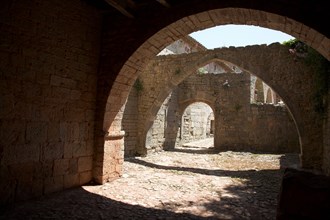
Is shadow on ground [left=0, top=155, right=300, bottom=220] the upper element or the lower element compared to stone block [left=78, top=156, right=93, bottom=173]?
lower

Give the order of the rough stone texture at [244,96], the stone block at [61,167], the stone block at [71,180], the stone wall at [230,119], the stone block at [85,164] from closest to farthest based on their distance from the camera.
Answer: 1. the stone block at [61,167]
2. the stone block at [71,180]
3. the stone block at [85,164]
4. the rough stone texture at [244,96]
5. the stone wall at [230,119]

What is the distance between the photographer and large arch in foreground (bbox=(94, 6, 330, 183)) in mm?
3643

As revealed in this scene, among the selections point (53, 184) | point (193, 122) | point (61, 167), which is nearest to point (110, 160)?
point (61, 167)

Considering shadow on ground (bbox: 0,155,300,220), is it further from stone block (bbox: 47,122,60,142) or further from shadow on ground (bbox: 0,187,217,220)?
stone block (bbox: 47,122,60,142)

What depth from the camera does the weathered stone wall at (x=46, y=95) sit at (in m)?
3.53

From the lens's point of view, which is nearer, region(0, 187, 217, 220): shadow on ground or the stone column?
region(0, 187, 217, 220): shadow on ground

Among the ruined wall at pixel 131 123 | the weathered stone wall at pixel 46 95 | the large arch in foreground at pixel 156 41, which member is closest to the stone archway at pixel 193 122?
the ruined wall at pixel 131 123

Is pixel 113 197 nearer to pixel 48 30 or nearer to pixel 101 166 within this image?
pixel 101 166

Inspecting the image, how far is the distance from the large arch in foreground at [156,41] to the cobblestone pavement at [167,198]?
757 millimetres

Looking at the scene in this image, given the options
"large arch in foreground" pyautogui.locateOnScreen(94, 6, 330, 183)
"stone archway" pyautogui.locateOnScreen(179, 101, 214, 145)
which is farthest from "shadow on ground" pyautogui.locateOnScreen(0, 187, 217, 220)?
"stone archway" pyautogui.locateOnScreen(179, 101, 214, 145)

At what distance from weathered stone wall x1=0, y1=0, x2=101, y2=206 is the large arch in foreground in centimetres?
25

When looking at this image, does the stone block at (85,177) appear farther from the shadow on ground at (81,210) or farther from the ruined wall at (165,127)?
the ruined wall at (165,127)

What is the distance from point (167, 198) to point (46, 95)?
8.11ft

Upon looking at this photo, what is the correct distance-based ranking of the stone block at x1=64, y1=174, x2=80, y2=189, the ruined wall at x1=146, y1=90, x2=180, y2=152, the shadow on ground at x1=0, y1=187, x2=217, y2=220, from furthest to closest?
the ruined wall at x1=146, y1=90, x2=180, y2=152
the stone block at x1=64, y1=174, x2=80, y2=189
the shadow on ground at x1=0, y1=187, x2=217, y2=220
